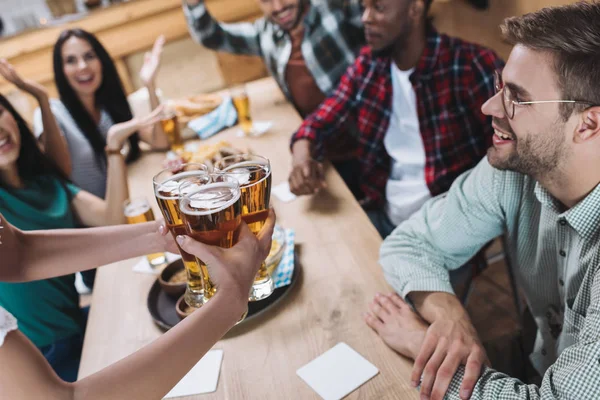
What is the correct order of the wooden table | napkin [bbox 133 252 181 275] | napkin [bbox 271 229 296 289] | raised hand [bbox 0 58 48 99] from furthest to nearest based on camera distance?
1. raised hand [bbox 0 58 48 99]
2. napkin [bbox 133 252 181 275]
3. napkin [bbox 271 229 296 289]
4. the wooden table

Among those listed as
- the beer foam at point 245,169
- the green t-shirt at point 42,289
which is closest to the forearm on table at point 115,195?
the green t-shirt at point 42,289

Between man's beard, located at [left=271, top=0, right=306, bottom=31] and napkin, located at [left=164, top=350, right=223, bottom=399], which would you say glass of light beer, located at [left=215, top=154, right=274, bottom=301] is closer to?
napkin, located at [left=164, top=350, right=223, bottom=399]

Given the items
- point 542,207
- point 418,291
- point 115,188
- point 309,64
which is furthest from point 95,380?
point 309,64

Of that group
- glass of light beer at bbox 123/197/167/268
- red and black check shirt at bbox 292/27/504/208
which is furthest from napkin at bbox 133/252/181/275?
red and black check shirt at bbox 292/27/504/208

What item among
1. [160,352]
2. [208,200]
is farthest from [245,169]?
[160,352]

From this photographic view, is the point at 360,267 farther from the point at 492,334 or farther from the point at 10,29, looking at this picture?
the point at 10,29

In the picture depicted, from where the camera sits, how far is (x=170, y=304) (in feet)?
3.92

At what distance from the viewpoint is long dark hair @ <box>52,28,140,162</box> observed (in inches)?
92.7

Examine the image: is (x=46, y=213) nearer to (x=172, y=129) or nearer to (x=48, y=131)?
(x=48, y=131)

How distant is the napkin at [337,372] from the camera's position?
35.1 inches

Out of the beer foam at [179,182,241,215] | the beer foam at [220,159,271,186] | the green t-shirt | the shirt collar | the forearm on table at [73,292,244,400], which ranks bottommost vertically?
the green t-shirt

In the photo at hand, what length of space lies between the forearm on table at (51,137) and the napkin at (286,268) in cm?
125

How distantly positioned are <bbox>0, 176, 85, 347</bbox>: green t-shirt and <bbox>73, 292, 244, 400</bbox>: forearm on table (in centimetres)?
94

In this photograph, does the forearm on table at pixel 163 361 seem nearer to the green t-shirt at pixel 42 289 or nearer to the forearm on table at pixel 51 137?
the green t-shirt at pixel 42 289
